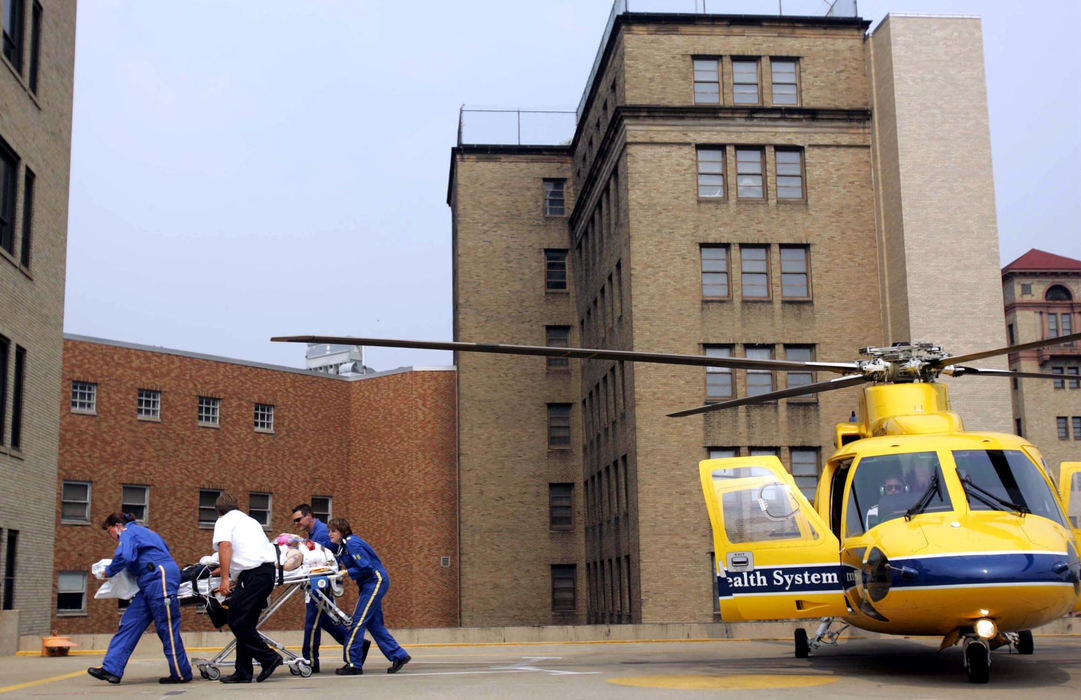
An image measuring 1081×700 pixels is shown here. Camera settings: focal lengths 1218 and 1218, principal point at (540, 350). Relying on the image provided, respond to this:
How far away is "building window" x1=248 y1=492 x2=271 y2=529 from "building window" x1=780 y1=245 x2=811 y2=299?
21.7 m

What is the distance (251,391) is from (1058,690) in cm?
3943

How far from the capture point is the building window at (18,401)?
2470cm

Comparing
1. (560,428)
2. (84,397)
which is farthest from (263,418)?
(560,428)

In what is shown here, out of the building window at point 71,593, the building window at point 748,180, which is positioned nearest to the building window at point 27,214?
the building window at point 71,593

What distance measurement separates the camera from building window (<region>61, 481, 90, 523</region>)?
4219cm

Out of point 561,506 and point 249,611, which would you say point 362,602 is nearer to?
point 249,611

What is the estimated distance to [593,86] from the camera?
148ft

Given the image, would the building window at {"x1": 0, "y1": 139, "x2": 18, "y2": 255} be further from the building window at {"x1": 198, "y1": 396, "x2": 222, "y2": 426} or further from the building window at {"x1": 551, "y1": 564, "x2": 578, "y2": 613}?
the building window at {"x1": 551, "y1": 564, "x2": 578, "y2": 613}

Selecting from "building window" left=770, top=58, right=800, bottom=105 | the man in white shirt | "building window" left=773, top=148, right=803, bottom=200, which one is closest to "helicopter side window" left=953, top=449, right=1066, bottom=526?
the man in white shirt

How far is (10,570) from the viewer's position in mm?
24766

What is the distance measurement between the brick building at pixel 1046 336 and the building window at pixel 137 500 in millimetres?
65078

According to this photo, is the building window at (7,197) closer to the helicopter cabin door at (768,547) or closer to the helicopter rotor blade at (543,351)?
the helicopter rotor blade at (543,351)

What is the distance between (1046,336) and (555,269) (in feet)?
192

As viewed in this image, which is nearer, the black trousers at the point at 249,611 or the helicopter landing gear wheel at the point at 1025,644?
the black trousers at the point at 249,611
